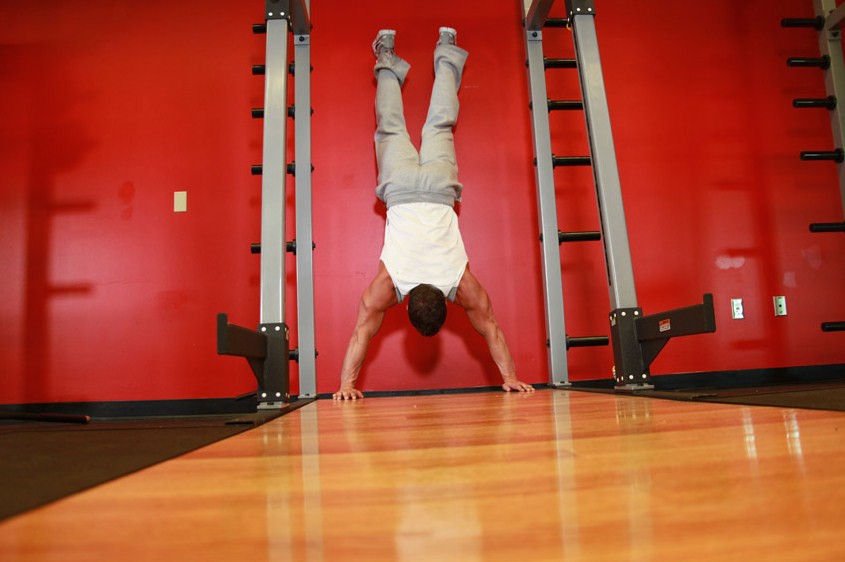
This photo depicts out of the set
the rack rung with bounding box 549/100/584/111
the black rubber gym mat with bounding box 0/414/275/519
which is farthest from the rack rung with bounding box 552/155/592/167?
the black rubber gym mat with bounding box 0/414/275/519

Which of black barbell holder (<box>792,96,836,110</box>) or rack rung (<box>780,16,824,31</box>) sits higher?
rack rung (<box>780,16,824,31</box>)

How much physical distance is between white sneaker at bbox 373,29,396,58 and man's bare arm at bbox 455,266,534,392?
1221 mm

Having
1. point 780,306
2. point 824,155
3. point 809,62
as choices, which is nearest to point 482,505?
point 824,155

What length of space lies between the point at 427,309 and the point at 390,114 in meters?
1.02

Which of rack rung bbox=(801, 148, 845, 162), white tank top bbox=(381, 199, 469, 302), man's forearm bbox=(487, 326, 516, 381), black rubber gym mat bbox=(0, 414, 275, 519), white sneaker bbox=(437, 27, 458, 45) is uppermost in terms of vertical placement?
white sneaker bbox=(437, 27, 458, 45)

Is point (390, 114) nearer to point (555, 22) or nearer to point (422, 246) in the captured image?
point (422, 246)

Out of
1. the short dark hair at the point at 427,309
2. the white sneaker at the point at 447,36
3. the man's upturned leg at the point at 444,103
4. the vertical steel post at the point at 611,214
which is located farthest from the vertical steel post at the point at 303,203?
the vertical steel post at the point at 611,214

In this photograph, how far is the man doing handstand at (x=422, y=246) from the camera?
2.55 meters

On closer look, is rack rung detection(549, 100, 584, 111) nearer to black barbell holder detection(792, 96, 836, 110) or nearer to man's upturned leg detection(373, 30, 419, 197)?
man's upturned leg detection(373, 30, 419, 197)

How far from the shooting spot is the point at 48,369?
303cm

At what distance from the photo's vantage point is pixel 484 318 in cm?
266

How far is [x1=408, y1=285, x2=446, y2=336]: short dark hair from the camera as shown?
241cm

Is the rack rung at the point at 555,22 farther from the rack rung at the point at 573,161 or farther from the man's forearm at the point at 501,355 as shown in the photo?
the man's forearm at the point at 501,355

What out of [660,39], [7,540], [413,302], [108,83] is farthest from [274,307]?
[660,39]
